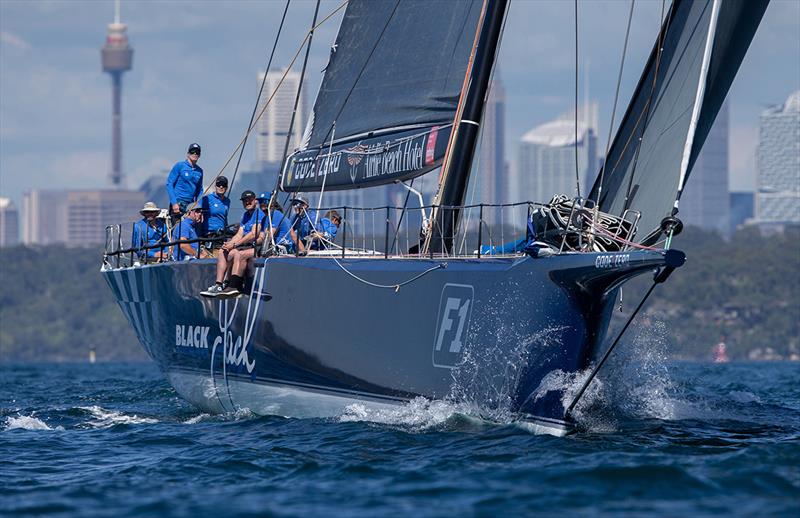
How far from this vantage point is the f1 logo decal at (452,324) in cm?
1066

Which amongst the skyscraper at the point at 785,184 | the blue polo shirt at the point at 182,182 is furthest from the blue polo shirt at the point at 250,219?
the skyscraper at the point at 785,184

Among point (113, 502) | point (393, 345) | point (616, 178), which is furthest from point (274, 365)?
point (113, 502)

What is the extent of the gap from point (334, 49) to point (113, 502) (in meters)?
6.44

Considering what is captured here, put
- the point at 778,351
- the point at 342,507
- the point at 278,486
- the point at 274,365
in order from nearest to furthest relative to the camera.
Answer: the point at 342,507, the point at 278,486, the point at 274,365, the point at 778,351

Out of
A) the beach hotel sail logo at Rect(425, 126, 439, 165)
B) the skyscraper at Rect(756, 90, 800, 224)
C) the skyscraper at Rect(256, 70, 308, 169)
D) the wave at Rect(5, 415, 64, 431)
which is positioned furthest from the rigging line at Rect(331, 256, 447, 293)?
the skyscraper at Rect(756, 90, 800, 224)

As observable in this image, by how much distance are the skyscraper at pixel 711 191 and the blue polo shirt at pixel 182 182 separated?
17773 centimetres

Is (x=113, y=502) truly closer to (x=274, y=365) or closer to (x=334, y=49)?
(x=274, y=365)

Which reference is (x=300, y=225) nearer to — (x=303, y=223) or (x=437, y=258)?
(x=303, y=223)

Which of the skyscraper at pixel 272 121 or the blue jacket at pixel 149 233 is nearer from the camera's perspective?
the blue jacket at pixel 149 233

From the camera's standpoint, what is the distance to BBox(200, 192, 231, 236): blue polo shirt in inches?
554

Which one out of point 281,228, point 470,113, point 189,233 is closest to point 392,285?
point 470,113

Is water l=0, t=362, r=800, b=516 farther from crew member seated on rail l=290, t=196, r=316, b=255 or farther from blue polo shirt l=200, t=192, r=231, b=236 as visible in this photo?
blue polo shirt l=200, t=192, r=231, b=236

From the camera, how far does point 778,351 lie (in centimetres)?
8844

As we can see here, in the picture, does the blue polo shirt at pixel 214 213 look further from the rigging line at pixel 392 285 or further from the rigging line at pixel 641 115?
the rigging line at pixel 641 115
